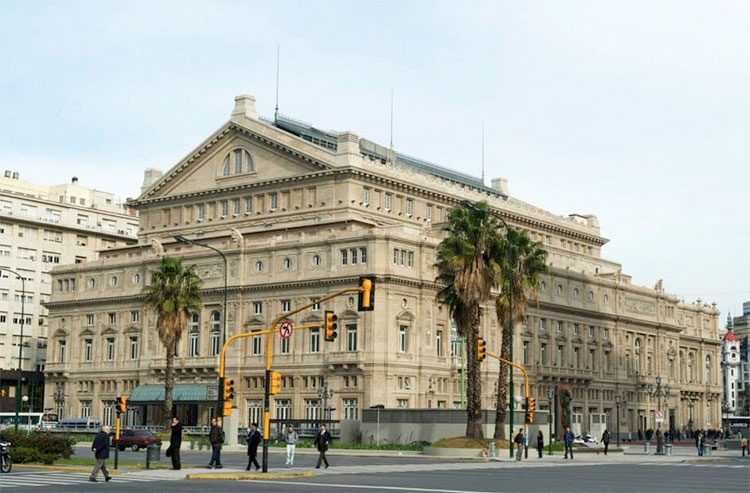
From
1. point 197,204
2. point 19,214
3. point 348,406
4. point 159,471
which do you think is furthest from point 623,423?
point 159,471

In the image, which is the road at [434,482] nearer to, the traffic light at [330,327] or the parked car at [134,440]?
the traffic light at [330,327]

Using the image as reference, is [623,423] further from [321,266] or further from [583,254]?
[321,266]

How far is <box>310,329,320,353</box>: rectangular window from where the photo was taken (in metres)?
94.4

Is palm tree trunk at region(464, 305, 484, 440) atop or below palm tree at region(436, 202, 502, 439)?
below

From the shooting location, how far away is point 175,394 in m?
101

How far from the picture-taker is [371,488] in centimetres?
3412

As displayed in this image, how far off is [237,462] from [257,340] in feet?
147

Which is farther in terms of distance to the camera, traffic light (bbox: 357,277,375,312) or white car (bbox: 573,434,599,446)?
white car (bbox: 573,434,599,446)

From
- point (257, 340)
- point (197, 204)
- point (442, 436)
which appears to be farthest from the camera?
point (197, 204)

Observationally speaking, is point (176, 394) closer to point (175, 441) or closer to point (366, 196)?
point (366, 196)

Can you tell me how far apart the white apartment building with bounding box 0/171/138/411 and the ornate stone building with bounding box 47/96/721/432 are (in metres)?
16.6

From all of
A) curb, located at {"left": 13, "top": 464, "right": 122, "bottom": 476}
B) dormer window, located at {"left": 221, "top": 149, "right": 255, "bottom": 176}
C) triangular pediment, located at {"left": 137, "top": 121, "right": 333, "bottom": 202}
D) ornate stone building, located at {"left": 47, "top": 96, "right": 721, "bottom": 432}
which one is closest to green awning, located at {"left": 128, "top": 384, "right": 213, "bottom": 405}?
ornate stone building, located at {"left": 47, "top": 96, "right": 721, "bottom": 432}

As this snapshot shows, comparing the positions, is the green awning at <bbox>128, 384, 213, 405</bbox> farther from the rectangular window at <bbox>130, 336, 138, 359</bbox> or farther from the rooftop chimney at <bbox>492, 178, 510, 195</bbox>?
the rooftop chimney at <bbox>492, 178, 510, 195</bbox>

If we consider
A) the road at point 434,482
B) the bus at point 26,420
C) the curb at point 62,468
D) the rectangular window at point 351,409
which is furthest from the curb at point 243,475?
the bus at point 26,420
